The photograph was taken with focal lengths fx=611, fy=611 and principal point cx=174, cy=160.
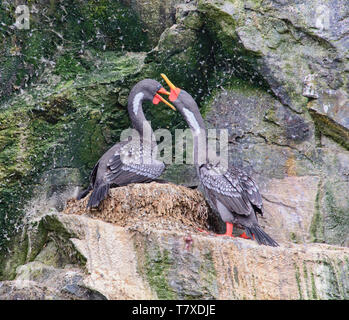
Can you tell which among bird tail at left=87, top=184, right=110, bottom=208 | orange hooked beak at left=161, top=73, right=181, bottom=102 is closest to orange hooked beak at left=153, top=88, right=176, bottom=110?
orange hooked beak at left=161, top=73, right=181, bottom=102

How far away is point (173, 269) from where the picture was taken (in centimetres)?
588

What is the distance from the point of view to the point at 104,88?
8297mm

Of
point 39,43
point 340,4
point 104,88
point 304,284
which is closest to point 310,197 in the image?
point 304,284

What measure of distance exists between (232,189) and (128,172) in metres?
1.34

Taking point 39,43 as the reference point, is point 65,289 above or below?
below

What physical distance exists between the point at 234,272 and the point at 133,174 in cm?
214

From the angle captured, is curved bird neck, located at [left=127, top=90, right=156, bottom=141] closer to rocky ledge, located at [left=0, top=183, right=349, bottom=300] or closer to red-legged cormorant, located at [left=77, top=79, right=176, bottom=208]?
red-legged cormorant, located at [left=77, top=79, right=176, bottom=208]

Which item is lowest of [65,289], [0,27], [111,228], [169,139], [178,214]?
[65,289]

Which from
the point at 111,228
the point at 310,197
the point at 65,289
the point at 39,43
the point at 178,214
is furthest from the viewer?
the point at 39,43

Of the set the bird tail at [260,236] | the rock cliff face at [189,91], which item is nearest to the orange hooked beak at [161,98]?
the rock cliff face at [189,91]

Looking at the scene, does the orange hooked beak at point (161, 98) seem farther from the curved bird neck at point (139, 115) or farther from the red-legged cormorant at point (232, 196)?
the red-legged cormorant at point (232, 196)

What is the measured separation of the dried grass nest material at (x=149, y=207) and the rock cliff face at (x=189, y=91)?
0.05 metres

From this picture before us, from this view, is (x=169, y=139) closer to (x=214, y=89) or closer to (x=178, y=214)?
(x=214, y=89)

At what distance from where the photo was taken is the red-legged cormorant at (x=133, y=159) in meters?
7.27
